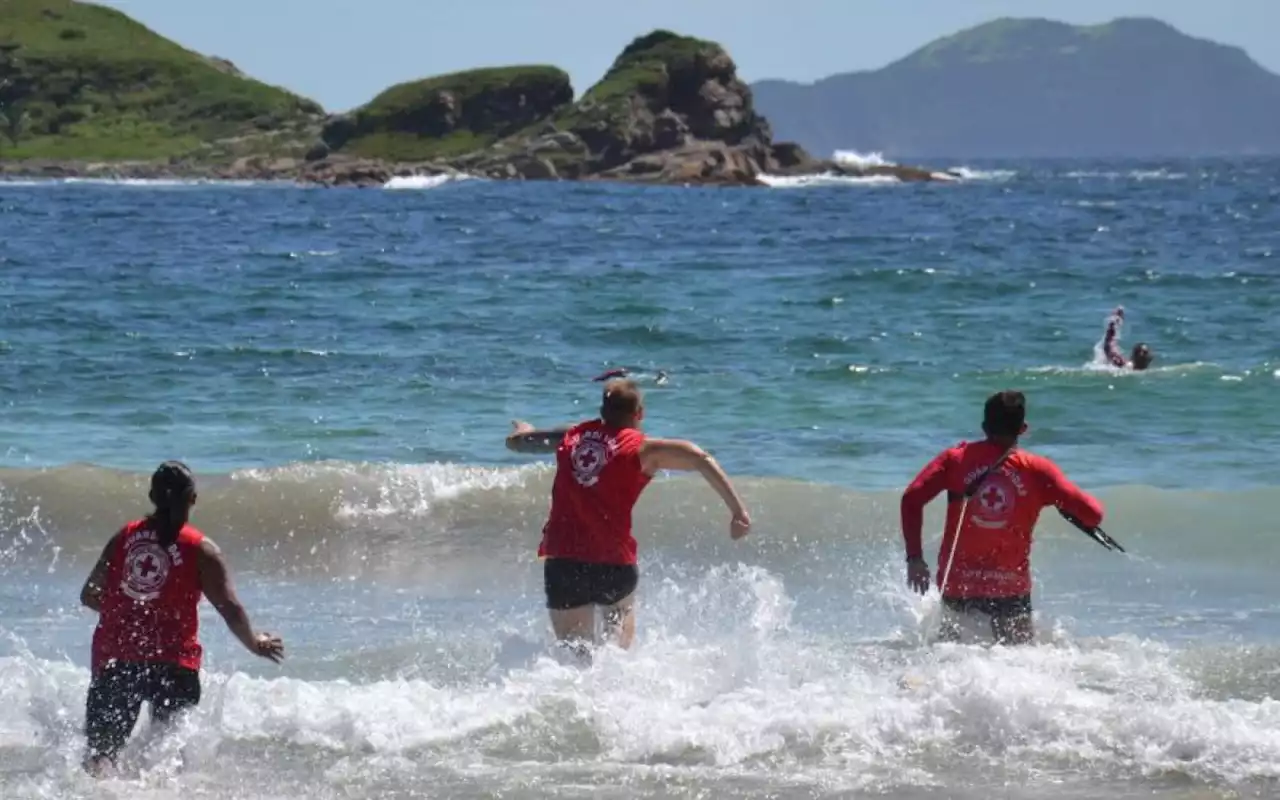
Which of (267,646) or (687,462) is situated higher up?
(687,462)

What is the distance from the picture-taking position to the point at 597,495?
8.74 meters

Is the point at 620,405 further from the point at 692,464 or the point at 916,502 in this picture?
the point at 916,502

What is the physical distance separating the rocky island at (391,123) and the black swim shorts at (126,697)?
9510 cm

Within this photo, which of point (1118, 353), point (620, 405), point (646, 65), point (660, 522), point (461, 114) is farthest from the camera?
point (461, 114)

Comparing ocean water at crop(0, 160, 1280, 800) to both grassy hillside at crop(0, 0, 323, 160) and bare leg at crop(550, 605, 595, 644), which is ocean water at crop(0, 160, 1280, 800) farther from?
grassy hillside at crop(0, 0, 323, 160)

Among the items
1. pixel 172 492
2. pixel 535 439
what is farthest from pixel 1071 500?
pixel 172 492

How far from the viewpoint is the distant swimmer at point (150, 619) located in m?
7.34

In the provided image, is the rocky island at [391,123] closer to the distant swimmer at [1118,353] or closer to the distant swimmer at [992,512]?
the distant swimmer at [1118,353]

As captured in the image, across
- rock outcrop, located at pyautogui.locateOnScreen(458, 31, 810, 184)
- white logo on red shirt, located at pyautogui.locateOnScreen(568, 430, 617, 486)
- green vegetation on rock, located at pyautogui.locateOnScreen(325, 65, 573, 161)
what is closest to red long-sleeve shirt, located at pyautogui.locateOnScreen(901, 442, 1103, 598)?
white logo on red shirt, located at pyautogui.locateOnScreen(568, 430, 617, 486)

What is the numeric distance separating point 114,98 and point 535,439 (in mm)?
158748

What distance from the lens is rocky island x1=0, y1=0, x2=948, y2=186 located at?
115625mm

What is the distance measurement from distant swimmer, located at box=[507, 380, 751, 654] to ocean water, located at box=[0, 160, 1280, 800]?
24 cm

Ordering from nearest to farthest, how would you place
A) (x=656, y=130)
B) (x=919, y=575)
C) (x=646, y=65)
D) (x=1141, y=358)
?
(x=919, y=575) < (x=1141, y=358) < (x=656, y=130) < (x=646, y=65)

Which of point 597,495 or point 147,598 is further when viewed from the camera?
point 597,495
